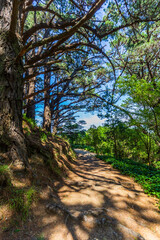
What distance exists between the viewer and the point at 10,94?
88.5 inches

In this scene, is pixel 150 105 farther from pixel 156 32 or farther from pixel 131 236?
pixel 131 236

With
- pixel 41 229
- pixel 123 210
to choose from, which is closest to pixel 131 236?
pixel 123 210

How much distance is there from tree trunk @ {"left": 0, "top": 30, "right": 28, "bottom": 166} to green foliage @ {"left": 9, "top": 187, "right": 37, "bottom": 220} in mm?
535

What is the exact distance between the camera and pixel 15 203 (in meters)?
1.59

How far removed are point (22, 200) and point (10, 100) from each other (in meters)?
1.78

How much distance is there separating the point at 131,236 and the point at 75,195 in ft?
4.58

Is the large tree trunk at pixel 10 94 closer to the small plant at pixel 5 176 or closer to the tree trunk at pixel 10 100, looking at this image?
the tree trunk at pixel 10 100

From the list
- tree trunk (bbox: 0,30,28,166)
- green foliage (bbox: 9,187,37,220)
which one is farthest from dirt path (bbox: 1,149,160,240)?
tree trunk (bbox: 0,30,28,166)

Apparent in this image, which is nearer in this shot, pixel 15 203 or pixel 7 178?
pixel 15 203

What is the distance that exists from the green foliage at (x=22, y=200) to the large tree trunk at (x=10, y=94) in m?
0.54

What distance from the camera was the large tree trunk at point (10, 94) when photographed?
2.11 metres

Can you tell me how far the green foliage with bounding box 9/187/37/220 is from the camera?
5.14 feet

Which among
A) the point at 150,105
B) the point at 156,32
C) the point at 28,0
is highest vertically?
the point at 156,32

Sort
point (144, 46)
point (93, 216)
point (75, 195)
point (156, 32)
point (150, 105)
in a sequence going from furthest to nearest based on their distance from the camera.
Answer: point (156, 32), point (144, 46), point (150, 105), point (75, 195), point (93, 216)
